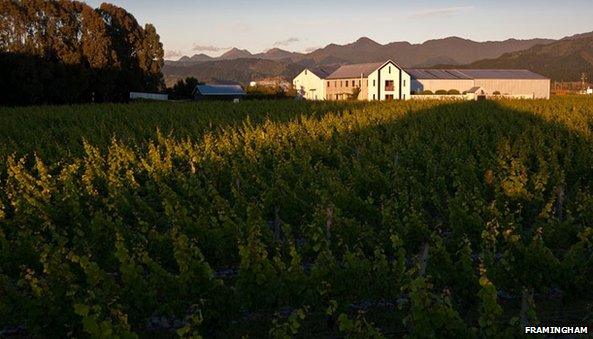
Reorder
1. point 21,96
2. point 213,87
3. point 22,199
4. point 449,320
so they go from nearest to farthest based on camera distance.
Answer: point 449,320 → point 22,199 → point 21,96 → point 213,87

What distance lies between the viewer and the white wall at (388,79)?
290 feet

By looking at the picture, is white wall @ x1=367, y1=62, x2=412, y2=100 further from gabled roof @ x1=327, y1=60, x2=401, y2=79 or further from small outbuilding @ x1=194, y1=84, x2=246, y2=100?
small outbuilding @ x1=194, y1=84, x2=246, y2=100

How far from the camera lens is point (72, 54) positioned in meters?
61.9

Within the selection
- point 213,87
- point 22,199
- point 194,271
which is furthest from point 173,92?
point 194,271

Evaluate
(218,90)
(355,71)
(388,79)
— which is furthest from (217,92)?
(388,79)

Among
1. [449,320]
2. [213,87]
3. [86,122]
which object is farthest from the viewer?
[213,87]

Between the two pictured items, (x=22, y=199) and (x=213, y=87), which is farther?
(x=213, y=87)

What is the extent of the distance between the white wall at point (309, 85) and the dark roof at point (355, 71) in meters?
2.35

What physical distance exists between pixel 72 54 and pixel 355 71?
1871 inches

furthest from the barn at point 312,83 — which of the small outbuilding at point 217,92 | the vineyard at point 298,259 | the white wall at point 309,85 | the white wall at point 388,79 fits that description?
the vineyard at point 298,259

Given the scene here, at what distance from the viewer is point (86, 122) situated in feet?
122

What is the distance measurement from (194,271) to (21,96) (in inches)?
2141

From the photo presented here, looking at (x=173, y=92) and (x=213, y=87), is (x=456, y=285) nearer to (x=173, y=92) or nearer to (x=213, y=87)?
Result: (x=173, y=92)

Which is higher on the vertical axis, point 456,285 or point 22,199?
point 22,199
